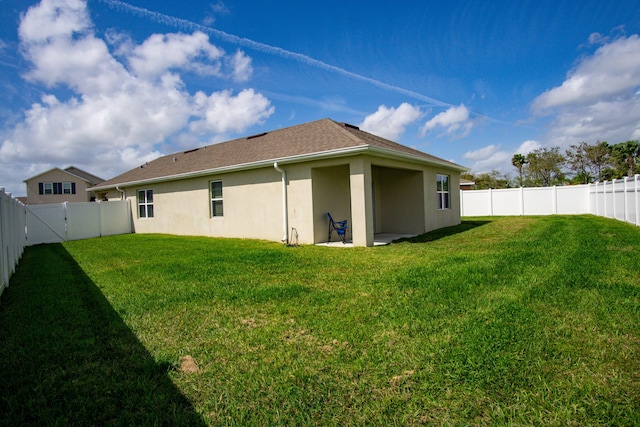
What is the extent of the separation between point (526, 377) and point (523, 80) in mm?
18771

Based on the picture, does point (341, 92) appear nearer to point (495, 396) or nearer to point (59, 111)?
point (59, 111)

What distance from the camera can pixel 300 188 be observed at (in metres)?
11.0

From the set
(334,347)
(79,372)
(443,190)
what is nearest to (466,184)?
(443,190)

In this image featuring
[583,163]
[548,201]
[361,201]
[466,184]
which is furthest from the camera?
[466,184]

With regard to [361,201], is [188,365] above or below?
below

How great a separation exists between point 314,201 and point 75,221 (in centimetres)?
1249

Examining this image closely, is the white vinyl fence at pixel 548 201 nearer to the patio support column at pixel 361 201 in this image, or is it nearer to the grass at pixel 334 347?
the patio support column at pixel 361 201

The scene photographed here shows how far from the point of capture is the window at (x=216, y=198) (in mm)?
13904

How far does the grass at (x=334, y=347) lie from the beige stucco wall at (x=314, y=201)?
13.3 feet

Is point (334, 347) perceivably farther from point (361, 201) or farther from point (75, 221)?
point (75, 221)

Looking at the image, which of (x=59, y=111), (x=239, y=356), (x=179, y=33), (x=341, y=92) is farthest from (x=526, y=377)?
(x=59, y=111)

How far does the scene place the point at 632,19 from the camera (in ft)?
43.6

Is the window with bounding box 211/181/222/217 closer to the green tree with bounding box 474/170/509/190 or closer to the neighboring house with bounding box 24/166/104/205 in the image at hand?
the neighboring house with bounding box 24/166/104/205

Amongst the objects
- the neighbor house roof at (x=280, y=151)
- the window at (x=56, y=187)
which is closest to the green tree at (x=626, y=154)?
the neighbor house roof at (x=280, y=151)
